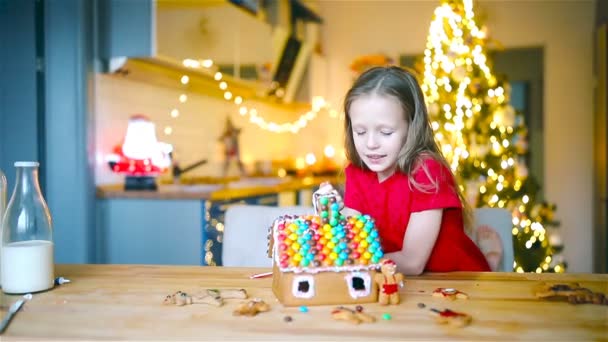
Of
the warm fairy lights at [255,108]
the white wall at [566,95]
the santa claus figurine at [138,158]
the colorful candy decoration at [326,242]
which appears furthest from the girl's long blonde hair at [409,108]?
the white wall at [566,95]

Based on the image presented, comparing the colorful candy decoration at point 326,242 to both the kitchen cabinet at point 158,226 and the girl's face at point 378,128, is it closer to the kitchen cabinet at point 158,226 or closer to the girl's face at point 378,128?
the girl's face at point 378,128

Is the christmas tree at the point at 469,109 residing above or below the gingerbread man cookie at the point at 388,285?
above

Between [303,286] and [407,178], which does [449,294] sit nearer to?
[303,286]

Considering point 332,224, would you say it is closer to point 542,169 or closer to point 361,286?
point 361,286

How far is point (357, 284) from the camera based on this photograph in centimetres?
93

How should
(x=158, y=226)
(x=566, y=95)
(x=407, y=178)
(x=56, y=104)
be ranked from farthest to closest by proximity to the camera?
(x=566, y=95)
(x=158, y=226)
(x=56, y=104)
(x=407, y=178)

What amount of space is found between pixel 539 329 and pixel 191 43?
2592 mm

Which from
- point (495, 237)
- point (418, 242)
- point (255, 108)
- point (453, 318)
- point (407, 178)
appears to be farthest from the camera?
point (255, 108)

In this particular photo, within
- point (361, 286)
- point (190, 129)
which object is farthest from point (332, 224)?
point (190, 129)

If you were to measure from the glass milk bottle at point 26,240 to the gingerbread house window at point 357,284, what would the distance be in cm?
51

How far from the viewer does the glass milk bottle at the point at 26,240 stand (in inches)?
38.4

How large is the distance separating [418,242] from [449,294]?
0.68 ft

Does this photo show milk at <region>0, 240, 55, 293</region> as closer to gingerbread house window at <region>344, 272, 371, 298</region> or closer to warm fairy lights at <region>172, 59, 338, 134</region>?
gingerbread house window at <region>344, 272, 371, 298</region>

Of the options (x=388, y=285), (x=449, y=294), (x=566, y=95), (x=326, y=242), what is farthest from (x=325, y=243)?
(x=566, y=95)
